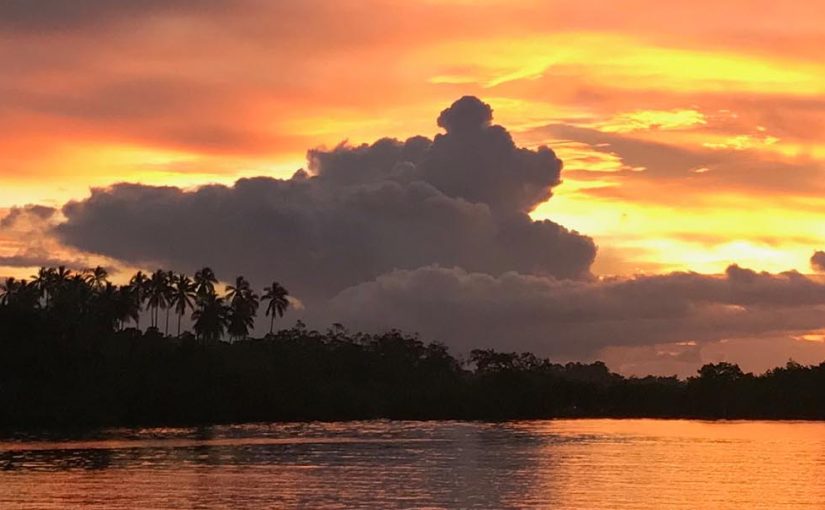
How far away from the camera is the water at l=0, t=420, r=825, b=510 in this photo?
6694cm

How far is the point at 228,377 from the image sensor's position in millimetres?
146625

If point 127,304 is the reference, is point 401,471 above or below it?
below

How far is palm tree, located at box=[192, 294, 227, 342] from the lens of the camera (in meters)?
157

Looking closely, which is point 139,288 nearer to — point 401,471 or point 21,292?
point 21,292

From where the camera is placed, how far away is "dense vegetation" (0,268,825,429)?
12694 cm

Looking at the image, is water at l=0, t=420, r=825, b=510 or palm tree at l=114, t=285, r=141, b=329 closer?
water at l=0, t=420, r=825, b=510

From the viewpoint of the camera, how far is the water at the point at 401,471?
66.9m

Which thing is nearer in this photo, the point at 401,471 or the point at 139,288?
the point at 401,471

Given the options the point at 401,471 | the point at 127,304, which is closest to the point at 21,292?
the point at 127,304

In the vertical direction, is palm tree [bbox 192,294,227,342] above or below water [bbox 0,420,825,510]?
above

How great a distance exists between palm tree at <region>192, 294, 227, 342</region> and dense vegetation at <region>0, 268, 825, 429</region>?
18cm

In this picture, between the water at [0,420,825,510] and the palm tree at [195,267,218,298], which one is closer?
the water at [0,420,825,510]

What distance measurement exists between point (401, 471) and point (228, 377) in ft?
219

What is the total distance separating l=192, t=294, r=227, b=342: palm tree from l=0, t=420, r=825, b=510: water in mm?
27808
